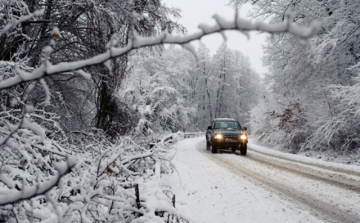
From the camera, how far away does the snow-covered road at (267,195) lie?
5.09 meters

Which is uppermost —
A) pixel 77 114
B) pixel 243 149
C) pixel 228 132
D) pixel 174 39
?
pixel 174 39

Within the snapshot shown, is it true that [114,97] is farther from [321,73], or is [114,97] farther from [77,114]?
[321,73]

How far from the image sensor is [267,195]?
21.5 feet

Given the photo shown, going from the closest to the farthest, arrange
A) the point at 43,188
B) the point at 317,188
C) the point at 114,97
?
the point at 43,188 → the point at 114,97 → the point at 317,188

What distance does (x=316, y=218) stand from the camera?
16.1 ft

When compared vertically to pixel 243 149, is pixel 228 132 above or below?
above

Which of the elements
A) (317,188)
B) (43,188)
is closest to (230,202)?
(317,188)

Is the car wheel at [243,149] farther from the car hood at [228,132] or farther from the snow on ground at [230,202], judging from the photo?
the snow on ground at [230,202]

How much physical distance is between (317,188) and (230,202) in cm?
281

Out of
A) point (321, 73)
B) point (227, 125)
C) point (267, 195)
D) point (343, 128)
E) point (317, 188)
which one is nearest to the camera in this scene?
point (267, 195)

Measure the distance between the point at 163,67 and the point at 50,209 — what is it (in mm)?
43118

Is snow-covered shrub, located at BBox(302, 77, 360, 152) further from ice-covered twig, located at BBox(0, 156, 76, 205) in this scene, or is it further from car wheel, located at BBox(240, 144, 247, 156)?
ice-covered twig, located at BBox(0, 156, 76, 205)

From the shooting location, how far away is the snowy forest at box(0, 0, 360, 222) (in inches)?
42.4

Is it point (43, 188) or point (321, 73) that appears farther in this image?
point (321, 73)
